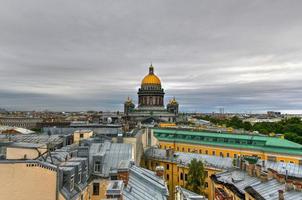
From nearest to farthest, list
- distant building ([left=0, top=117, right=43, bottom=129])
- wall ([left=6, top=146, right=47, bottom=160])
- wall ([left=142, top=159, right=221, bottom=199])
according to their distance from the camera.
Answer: wall ([left=6, top=146, right=47, bottom=160])
wall ([left=142, top=159, right=221, bottom=199])
distant building ([left=0, top=117, right=43, bottom=129])

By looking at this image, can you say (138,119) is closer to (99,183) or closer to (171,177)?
(171,177)

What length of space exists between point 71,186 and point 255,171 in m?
15.0

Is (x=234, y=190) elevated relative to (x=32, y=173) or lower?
lower

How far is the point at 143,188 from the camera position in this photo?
22.5 meters

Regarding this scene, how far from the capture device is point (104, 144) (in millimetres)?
32062

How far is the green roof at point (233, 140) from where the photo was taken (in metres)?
55.0

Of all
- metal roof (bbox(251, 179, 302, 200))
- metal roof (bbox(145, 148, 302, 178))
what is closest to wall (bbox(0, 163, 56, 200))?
metal roof (bbox(251, 179, 302, 200))

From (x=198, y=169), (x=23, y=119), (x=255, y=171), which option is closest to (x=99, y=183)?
(x=255, y=171)

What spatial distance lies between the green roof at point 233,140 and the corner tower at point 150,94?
47.4 meters

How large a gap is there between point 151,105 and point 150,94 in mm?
4271

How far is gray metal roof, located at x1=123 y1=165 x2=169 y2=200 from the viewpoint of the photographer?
67.1ft

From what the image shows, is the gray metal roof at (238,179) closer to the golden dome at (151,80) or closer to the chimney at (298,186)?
the chimney at (298,186)

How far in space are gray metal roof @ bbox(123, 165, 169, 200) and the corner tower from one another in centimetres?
10309

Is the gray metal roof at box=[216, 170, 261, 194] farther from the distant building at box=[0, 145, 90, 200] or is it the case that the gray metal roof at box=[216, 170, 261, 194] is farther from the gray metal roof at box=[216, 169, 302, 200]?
the distant building at box=[0, 145, 90, 200]
